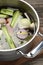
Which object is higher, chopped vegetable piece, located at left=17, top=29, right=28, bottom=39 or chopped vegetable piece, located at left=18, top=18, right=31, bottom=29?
chopped vegetable piece, located at left=18, top=18, right=31, bottom=29

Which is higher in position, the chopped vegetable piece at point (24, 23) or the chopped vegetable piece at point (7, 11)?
the chopped vegetable piece at point (7, 11)

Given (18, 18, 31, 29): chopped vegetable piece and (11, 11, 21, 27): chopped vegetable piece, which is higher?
(11, 11, 21, 27): chopped vegetable piece

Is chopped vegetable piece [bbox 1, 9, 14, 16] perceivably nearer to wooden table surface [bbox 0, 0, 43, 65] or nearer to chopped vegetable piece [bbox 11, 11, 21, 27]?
chopped vegetable piece [bbox 11, 11, 21, 27]

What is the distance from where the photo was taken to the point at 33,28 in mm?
754

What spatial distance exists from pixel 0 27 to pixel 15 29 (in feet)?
0.18

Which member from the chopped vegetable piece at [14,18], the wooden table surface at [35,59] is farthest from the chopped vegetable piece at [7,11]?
the wooden table surface at [35,59]

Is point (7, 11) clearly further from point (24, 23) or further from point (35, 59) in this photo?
point (35, 59)

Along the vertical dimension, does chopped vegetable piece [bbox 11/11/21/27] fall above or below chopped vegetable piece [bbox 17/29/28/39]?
above

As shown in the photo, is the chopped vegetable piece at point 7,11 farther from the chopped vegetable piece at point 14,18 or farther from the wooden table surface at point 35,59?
the wooden table surface at point 35,59

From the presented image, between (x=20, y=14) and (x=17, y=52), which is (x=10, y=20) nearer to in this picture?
(x=20, y=14)

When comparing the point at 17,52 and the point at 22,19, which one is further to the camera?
the point at 22,19

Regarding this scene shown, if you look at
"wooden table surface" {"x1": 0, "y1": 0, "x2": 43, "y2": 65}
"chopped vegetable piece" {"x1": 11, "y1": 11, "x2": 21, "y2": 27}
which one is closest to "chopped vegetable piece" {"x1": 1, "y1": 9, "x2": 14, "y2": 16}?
"chopped vegetable piece" {"x1": 11, "y1": 11, "x2": 21, "y2": 27}

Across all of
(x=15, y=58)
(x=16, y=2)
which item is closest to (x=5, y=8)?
(x=16, y=2)

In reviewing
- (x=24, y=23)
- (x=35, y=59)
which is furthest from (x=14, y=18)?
(x=35, y=59)
